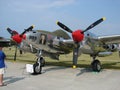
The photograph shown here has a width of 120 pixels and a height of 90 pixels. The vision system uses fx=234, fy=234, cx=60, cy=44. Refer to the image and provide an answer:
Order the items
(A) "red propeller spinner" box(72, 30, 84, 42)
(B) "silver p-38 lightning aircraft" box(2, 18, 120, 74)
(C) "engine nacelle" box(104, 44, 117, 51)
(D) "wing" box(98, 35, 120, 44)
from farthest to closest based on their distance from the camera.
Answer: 1. (C) "engine nacelle" box(104, 44, 117, 51)
2. (D) "wing" box(98, 35, 120, 44)
3. (B) "silver p-38 lightning aircraft" box(2, 18, 120, 74)
4. (A) "red propeller spinner" box(72, 30, 84, 42)

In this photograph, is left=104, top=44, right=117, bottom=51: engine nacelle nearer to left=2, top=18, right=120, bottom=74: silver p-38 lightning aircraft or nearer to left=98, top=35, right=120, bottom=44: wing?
left=2, top=18, right=120, bottom=74: silver p-38 lightning aircraft

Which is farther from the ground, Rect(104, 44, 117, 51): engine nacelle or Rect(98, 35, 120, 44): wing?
Rect(98, 35, 120, 44): wing

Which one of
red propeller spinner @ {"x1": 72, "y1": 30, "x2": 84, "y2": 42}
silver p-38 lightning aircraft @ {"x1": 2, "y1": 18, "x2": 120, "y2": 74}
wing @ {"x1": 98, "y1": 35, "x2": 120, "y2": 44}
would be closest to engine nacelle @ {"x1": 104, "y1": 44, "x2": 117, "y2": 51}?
silver p-38 lightning aircraft @ {"x1": 2, "y1": 18, "x2": 120, "y2": 74}

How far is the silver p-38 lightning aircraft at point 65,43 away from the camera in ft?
51.7

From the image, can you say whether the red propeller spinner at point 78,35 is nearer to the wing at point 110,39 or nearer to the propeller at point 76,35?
the propeller at point 76,35

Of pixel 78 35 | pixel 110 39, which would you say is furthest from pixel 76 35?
pixel 110 39

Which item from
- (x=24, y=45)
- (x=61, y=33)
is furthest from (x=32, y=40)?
(x=61, y=33)

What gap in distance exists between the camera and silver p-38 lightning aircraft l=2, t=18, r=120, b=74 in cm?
1577

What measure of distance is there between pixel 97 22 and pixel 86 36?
3.98ft

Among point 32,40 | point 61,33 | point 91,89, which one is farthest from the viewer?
point 61,33

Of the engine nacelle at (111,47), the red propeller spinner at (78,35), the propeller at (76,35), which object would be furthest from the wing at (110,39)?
the red propeller spinner at (78,35)

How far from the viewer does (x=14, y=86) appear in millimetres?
10852

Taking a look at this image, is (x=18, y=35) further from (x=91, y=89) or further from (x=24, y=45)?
(x=91, y=89)

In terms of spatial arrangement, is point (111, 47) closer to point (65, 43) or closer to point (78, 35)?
point (65, 43)
